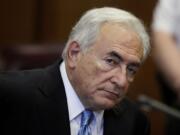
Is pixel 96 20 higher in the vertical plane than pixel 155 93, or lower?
higher

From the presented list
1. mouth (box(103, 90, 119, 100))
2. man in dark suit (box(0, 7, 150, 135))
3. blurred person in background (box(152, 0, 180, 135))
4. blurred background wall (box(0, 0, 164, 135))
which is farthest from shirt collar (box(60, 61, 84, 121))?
blurred background wall (box(0, 0, 164, 135))

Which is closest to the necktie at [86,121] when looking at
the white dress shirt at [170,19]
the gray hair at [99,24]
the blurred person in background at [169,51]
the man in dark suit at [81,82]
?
the man in dark suit at [81,82]

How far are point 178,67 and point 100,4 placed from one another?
1.93 metres

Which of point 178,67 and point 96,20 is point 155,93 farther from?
point 96,20

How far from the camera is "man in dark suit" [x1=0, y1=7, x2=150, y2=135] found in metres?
2.23

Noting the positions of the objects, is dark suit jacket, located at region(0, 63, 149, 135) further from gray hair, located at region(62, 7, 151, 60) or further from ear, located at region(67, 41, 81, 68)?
gray hair, located at region(62, 7, 151, 60)

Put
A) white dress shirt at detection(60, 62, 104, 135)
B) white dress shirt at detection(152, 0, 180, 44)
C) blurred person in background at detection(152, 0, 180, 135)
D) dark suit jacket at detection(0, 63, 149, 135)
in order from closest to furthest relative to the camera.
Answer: dark suit jacket at detection(0, 63, 149, 135) < white dress shirt at detection(60, 62, 104, 135) < blurred person in background at detection(152, 0, 180, 135) < white dress shirt at detection(152, 0, 180, 44)

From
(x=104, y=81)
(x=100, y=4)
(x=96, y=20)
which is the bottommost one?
(x=104, y=81)

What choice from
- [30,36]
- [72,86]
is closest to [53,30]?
[30,36]

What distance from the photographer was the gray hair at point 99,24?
2238 millimetres

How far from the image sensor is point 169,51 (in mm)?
2703

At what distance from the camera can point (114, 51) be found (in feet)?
7.30

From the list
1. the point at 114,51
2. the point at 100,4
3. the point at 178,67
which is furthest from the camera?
the point at 100,4

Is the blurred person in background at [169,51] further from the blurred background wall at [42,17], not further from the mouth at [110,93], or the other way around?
the blurred background wall at [42,17]
